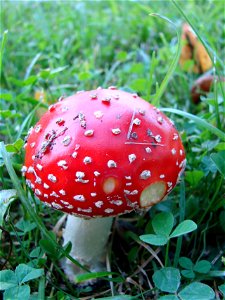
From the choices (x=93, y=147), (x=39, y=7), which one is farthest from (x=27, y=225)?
(x=39, y=7)

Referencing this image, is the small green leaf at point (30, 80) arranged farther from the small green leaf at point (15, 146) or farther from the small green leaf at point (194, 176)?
the small green leaf at point (194, 176)

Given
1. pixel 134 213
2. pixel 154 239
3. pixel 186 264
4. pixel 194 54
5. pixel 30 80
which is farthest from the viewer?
pixel 194 54

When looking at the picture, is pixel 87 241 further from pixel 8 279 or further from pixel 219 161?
pixel 219 161

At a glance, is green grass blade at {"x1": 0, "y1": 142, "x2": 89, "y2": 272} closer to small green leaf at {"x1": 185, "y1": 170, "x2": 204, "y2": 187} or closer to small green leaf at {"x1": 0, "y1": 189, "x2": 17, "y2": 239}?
small green leaf at {"x1": 0, "y1": 189, "x2": 17, "y2": 239}

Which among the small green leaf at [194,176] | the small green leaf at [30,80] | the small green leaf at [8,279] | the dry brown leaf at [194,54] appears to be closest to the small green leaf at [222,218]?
the small green leaf at [194,176]

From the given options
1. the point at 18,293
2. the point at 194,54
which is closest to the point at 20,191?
the point at 18,293

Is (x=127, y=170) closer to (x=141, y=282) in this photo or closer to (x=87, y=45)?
(x=141, y=282)

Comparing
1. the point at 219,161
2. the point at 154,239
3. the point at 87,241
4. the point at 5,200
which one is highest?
the point at 219,161
